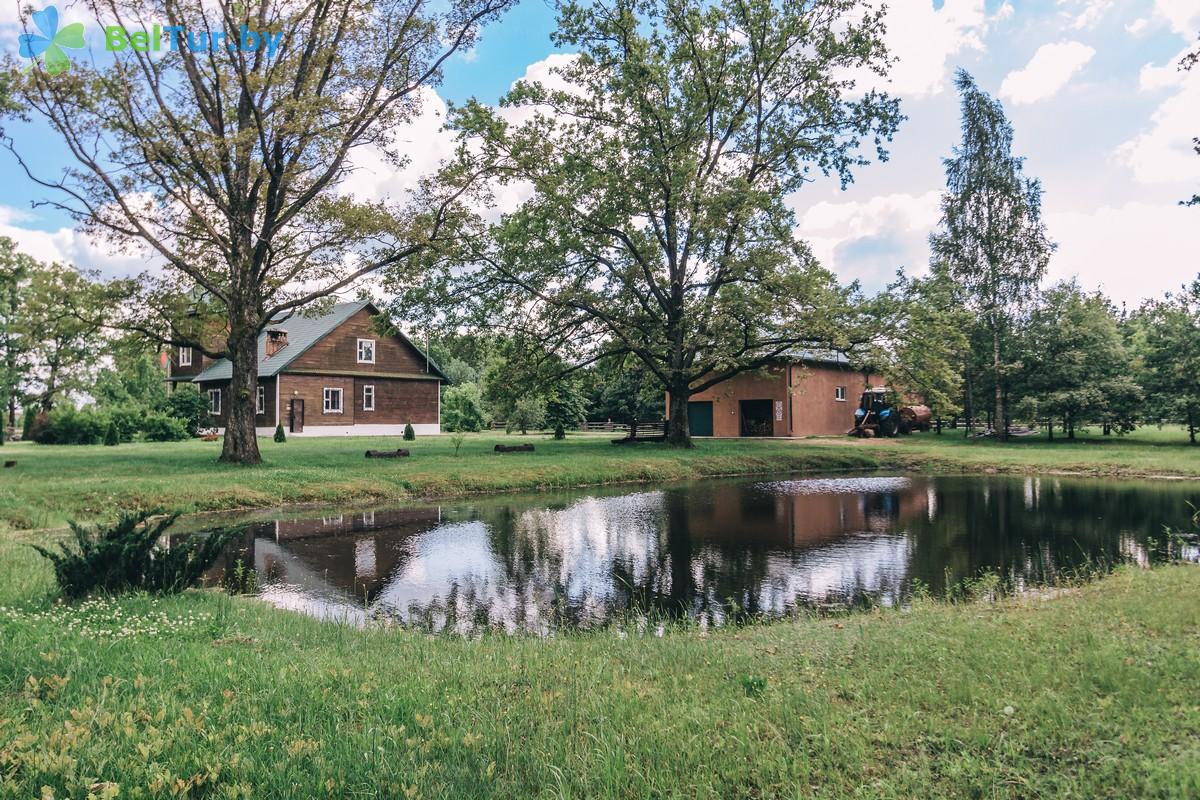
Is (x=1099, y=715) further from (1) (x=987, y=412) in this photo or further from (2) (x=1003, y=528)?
(1) (x=987, y=412)

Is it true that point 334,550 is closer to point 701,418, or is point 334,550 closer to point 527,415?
point 701,418

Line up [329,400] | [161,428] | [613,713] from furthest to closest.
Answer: [329,400] → [161,428] → [613,713]

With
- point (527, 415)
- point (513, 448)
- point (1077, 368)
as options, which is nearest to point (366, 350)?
point (527, 415)

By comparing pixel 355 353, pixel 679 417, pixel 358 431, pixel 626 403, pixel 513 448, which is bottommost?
pixel 513 448

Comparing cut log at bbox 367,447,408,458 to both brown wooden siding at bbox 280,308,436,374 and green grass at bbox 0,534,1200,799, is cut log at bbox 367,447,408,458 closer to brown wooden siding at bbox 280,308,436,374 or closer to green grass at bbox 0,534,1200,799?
green grass at bbox 0,534,1200,799

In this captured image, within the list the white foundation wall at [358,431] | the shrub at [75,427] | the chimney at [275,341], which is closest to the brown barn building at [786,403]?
the white foundation wall at [358,431]

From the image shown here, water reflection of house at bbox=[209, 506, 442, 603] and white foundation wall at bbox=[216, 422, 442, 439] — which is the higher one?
white foundation wall at bbox=[216, 422, 442, 439]

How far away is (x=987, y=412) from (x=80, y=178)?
1640 inches

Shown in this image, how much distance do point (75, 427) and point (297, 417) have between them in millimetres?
9915

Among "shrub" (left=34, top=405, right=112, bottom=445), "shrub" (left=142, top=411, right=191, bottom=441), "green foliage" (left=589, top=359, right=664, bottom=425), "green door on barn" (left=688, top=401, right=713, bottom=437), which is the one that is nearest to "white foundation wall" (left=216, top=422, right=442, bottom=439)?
"shrub" (left=142, top=411, right=191, bottom=441)

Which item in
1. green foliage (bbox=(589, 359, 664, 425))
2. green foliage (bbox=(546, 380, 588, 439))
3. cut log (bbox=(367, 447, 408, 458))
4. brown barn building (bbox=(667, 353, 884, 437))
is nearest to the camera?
cut log (bbox=(367, 447, 408, 458))

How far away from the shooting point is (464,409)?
53.7 metres

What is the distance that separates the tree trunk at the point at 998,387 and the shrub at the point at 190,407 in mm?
42492

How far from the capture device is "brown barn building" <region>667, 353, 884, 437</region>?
131ft
